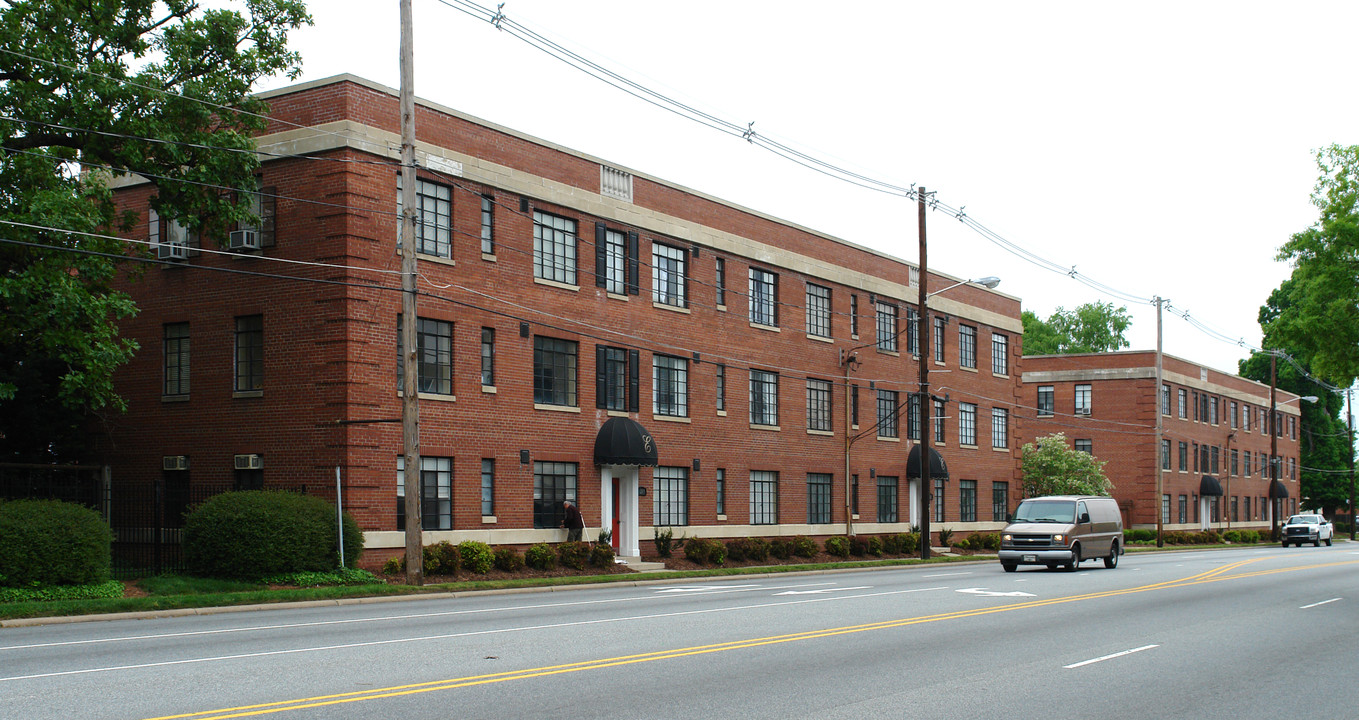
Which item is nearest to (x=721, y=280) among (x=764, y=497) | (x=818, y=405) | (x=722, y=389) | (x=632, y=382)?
(x=722, y=389)

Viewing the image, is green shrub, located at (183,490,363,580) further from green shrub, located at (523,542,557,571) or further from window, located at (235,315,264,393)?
green shrub, located at (523,542,557,571)

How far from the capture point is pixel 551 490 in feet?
105

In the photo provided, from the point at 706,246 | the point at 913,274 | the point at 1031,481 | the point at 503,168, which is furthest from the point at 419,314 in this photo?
the point at 1031,481

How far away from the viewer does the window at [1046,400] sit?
74625mm

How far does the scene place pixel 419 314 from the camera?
92.5 ft

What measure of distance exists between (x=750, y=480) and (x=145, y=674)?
2937cm

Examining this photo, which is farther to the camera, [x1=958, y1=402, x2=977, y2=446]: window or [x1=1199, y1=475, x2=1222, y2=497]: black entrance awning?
[x1=1199, y1=475, x2=1222, y2=497]: black entrance awning

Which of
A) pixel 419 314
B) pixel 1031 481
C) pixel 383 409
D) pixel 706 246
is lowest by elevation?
pixel 1031 481

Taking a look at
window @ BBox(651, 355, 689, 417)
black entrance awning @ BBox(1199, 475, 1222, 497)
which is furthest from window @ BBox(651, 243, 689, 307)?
black entrance awning @ BBox(1199, 475, 1222, 497)

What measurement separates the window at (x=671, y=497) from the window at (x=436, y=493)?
822 cm

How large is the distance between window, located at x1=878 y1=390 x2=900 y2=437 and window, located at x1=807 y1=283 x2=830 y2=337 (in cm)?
460

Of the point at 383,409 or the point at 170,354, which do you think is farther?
the point at 170,354

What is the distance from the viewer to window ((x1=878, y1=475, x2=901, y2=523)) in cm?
4709

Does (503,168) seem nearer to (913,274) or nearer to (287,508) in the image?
(287,508)
